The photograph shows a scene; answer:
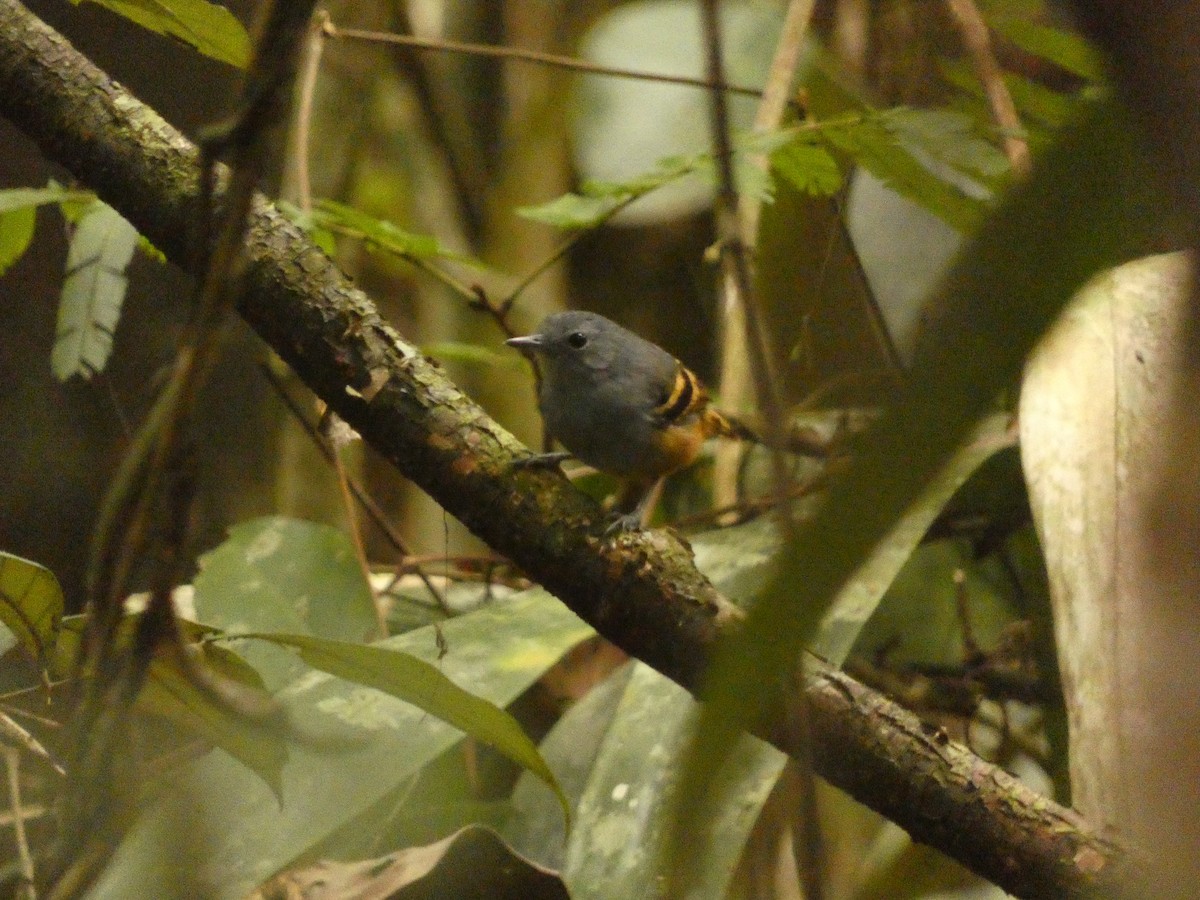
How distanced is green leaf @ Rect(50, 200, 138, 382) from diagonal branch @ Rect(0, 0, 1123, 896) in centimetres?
32

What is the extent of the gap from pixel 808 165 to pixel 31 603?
123 cm

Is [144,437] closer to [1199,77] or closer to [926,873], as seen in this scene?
[1199,77]

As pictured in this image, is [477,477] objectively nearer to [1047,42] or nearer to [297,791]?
[297,791]

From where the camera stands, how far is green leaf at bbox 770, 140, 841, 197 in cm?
168

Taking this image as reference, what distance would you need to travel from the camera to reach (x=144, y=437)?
2.26 ft

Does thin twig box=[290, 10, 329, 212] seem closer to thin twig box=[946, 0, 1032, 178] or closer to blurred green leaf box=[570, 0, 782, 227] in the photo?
blurred green leaf box=[570, 0, 782, 227]

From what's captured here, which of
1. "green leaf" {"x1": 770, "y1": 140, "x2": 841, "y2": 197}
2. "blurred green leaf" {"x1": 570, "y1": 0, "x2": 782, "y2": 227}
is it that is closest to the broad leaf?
"green leaf" {"x1": 770, "y1": 140, "x2": 841, "y2": 197}

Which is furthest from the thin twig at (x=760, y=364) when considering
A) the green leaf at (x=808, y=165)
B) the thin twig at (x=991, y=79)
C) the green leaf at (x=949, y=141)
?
the thin twig at (x=991, y=79)

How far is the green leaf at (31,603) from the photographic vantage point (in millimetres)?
993

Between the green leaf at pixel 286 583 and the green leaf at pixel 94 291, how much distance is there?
0.49m

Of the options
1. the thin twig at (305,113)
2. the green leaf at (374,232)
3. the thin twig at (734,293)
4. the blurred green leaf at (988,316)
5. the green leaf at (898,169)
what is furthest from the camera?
the thin twig at (734,293)

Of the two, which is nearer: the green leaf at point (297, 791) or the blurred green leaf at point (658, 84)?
the green leaf at point (297, 791)

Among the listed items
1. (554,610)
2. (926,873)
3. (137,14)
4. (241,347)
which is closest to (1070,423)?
(926,873)

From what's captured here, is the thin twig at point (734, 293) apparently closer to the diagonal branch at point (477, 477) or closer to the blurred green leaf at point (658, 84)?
the blurred green leaf at point (658, 84)
